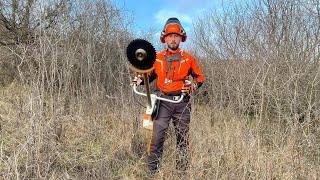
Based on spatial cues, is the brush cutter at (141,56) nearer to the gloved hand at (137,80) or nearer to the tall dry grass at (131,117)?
the gloved hand at (137,80)

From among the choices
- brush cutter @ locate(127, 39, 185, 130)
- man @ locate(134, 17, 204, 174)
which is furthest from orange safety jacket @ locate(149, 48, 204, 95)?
brush cutter @ locate(127, 39, 185, 130)

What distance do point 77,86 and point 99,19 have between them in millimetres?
2177

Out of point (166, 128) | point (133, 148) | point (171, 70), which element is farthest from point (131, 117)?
point (171, 70)

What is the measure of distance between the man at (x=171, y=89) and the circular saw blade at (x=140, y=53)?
1.10ft

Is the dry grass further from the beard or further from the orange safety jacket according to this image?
the beard

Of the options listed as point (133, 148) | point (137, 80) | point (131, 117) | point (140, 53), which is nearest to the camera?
point (140, 53)

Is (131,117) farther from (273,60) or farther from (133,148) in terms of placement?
(273,60)

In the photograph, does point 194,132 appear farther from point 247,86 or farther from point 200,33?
point 200,33

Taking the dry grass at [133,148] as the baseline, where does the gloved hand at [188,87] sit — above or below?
above

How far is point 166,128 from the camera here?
4492 mm

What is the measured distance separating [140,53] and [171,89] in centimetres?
60

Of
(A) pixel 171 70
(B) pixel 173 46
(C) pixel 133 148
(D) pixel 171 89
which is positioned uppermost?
(B) pixel 173 46

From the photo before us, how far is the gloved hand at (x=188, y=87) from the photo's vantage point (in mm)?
4438

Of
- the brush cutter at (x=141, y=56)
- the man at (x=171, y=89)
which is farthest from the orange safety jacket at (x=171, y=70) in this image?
the brush cutter at (x=141, y=56)
